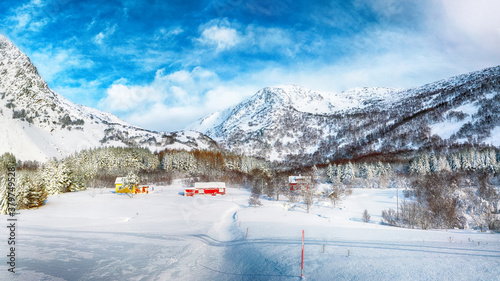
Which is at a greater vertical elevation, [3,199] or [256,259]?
[256,259]

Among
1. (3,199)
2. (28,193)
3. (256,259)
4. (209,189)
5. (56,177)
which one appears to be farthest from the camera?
(209,189)

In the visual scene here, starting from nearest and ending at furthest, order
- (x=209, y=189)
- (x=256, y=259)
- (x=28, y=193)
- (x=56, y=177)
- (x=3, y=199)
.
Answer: (x=256, y=259)
(x=3, y=199)
(x=28, y=193)
(x=56, y=177)
(x=209, y=189)

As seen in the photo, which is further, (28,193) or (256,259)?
(28,193)

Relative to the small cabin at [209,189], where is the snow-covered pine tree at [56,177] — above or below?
above

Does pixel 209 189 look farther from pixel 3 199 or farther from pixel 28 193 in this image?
pixel 3 199

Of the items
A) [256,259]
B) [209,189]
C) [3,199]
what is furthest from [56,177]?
[256,259]

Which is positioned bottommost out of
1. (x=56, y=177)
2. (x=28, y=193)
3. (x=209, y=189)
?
(x=209, y=189)

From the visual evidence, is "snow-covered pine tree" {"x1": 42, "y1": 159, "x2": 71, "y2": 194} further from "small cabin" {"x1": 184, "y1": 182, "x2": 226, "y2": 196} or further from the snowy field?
the snowy field

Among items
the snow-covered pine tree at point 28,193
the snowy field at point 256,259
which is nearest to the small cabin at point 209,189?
the snow-covered pine tree at point 28,193

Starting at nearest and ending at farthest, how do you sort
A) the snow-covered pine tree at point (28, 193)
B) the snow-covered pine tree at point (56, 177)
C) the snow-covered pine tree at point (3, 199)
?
the snow-covered pine tree at point (3, 199), the snow-covered pine tree at point (28, 193), the snow-covered pine tree at point (56, 177)

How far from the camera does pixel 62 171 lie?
8188 cm

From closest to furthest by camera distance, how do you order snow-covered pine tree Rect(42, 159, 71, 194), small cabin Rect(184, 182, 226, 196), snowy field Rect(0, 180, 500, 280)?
snowy field Rect(0, 180, 500, 280), snow-covered pine tree Rect(42, 159, 71, 194), small cabin Rect(184, 182, 226, 196)

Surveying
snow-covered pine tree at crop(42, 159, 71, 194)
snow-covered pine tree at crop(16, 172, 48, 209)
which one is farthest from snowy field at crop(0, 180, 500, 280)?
snow-covered pine tree at crop(42, 159, 71, 194)

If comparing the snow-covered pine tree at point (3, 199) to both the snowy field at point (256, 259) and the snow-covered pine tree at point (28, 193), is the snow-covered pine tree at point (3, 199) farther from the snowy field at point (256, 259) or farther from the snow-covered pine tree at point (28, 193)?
the snowy field at point (256, 259)
